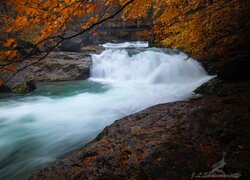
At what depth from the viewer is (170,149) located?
117 inches

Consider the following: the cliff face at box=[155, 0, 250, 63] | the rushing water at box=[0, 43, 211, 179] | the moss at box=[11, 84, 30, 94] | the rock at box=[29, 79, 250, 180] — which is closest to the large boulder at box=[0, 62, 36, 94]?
the moss at box=[11, 84, 30, 94]

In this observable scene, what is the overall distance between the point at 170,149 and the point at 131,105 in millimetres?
5121

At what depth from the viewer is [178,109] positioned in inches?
175

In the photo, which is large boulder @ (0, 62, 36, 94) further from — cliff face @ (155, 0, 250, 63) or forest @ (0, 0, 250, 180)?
cliff face @ (155, 0, 250, 63)

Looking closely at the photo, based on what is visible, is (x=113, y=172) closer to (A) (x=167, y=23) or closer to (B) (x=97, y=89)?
(A) (x=167, y=23)

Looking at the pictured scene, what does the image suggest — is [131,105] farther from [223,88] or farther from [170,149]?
[170,149]

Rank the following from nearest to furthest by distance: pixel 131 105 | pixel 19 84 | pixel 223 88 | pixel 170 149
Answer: pixel 170 149, pixel 223 88, pixel 131 105, pixel 19 84

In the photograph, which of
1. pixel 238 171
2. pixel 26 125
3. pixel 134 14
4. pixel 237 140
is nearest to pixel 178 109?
pixel 237 140

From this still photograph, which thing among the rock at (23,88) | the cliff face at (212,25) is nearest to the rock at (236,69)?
the cliff face at (212,25)

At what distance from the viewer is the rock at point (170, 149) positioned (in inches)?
103

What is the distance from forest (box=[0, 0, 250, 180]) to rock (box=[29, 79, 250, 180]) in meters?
0.01

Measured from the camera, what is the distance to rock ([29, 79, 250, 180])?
262 centimetres

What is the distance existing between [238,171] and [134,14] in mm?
6361

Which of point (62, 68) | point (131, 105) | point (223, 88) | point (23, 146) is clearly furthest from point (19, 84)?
point (223, 88)
